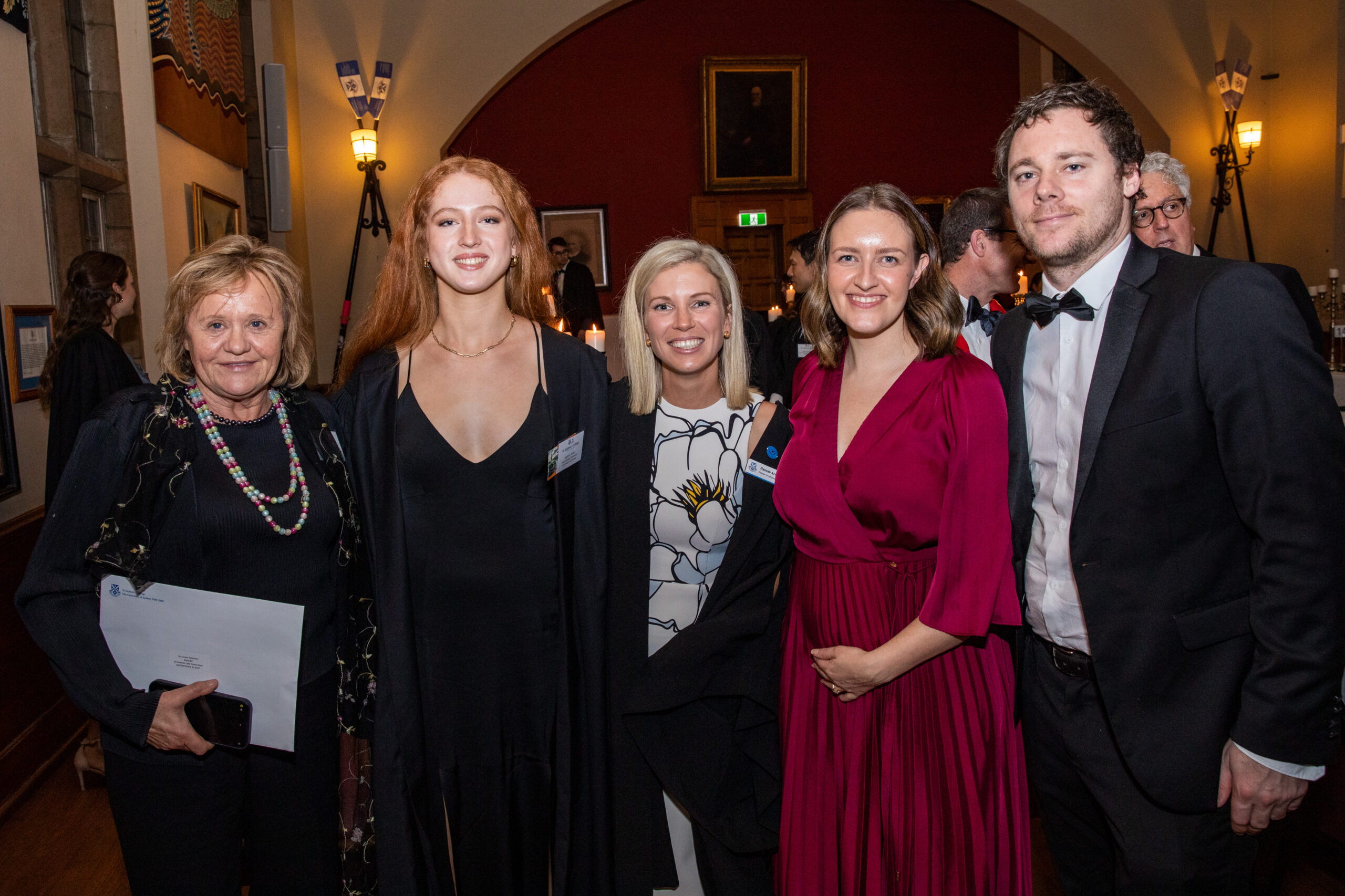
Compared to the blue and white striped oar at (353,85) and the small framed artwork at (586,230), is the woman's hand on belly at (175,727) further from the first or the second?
the small framed artwork at (586,230)

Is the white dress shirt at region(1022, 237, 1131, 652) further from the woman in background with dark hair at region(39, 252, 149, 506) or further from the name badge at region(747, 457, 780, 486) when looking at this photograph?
the woman in background with dark hair at region(39, 252, 149, 506)

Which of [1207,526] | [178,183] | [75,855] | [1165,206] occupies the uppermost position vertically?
[178,183]

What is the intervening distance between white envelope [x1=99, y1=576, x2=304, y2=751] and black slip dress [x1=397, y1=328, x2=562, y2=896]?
378 mm

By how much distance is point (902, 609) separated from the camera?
1724 mm

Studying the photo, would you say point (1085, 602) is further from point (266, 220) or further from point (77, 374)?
point (266, 220)

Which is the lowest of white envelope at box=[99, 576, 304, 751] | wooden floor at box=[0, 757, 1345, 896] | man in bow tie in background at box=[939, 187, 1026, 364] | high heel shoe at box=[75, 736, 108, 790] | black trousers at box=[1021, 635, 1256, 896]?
wooden floor at box=[0, 757, 1345, 896]

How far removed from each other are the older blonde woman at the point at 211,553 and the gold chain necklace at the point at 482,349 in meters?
0.35

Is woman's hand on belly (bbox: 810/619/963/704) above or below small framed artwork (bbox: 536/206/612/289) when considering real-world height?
below

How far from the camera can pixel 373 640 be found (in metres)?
1.85

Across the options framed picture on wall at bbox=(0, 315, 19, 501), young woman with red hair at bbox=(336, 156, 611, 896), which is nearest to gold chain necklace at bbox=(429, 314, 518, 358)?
young woman with red hair at bbox=(336, 156, 611, 896)

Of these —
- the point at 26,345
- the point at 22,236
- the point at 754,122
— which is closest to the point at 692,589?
the point at 26,345

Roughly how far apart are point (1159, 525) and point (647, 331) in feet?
3.84

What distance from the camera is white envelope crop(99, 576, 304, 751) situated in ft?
5.06

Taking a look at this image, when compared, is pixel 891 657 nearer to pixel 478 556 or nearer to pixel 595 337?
pixel 478 556
